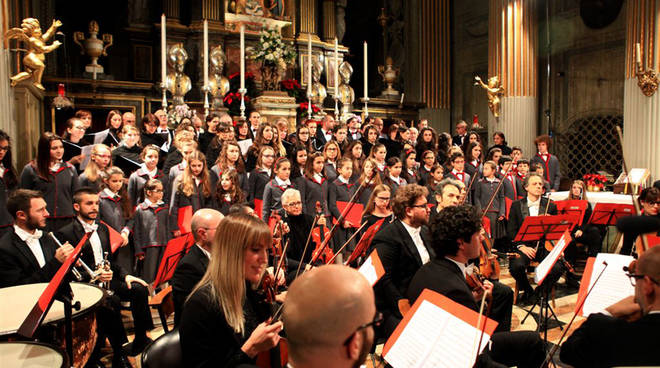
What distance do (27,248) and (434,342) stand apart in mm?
2628

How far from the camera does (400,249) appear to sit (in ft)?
11.3

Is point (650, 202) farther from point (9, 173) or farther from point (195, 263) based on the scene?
point (9, 173)

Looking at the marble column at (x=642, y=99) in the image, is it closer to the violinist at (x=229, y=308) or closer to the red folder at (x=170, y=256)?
the red folder at (x=170, y=256)

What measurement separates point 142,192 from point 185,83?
4672mm

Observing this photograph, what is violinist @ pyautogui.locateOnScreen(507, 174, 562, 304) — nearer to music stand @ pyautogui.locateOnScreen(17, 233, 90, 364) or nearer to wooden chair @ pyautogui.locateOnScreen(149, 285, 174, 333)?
wooden chair @ pyautogui.locateOnScreen(149, 285, 174, 333)

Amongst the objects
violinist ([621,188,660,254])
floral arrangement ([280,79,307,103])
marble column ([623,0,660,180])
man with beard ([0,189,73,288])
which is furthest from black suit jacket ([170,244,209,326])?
marble column ([623,0,660,180])

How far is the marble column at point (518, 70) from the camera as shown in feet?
34.5

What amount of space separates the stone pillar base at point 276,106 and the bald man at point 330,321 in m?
7.68

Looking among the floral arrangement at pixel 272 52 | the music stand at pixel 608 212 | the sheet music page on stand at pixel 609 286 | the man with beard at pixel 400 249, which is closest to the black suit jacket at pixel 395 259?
the man with beard at pixel 400 249

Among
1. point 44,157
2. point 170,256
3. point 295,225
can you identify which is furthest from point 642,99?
point 44,157

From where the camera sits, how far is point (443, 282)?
262cm

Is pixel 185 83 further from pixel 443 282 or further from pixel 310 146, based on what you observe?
pixel 443 282

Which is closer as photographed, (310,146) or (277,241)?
(277,241)

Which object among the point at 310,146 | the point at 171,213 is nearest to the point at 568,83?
the point at 310,146
